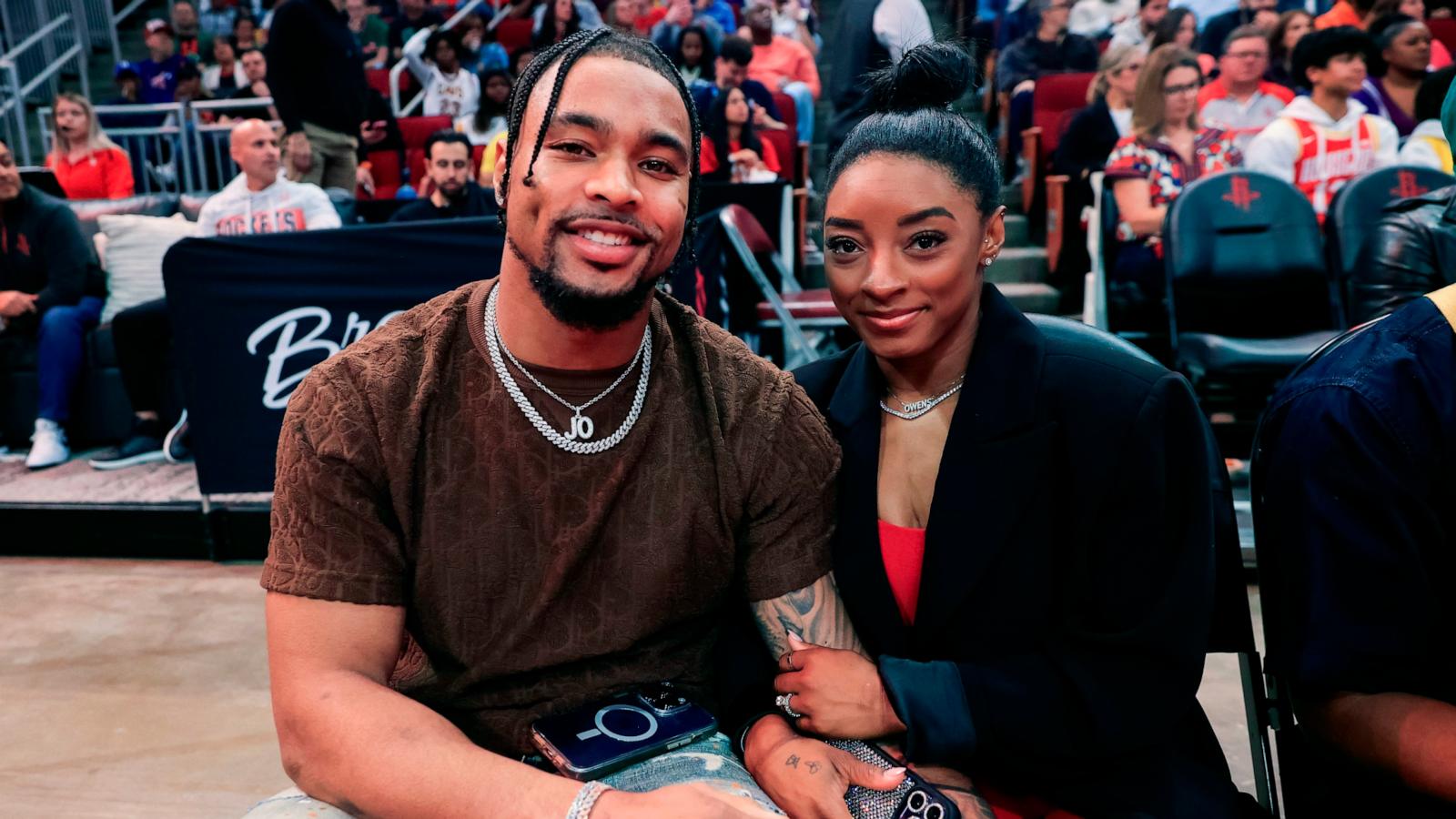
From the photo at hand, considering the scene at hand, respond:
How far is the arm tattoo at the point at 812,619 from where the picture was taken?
1.63m

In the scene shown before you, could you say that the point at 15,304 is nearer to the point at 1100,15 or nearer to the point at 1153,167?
the point at 1153,167

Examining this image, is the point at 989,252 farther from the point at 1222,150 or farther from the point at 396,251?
the point at 1222,150

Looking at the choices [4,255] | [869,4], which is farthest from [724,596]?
[4,255]

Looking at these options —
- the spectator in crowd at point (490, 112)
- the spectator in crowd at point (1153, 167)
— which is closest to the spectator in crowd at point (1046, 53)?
the spectator in crowd at point (1153, 167)

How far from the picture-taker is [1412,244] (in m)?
3.58

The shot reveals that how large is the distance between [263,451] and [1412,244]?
397 centimetres

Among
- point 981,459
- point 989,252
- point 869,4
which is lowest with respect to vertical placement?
point 981,459

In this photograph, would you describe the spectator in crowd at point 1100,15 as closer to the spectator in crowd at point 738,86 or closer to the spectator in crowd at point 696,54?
the spectator in crowd at point 738,86

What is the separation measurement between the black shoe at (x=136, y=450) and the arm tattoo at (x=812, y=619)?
4601mm

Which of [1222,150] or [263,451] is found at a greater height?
[1222,150]

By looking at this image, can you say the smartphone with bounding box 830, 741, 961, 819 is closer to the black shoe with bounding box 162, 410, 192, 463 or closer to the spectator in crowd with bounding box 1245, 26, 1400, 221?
the spectator in crowd with bounding box 1245, 26, 1400, 221

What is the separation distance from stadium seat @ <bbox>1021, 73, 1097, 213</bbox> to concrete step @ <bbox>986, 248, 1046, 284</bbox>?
0.41 m

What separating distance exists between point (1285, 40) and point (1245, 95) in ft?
5.66

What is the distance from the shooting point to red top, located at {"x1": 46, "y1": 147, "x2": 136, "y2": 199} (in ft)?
26.1
